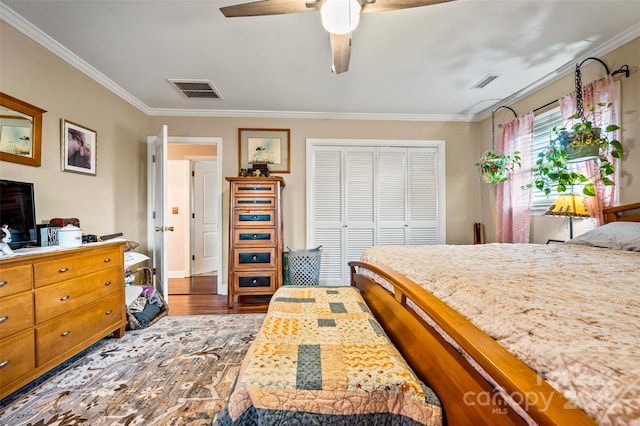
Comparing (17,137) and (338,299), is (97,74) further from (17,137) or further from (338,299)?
(338,299)

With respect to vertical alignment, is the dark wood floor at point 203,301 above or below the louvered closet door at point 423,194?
below

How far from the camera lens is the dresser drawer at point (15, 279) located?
1.46 meters

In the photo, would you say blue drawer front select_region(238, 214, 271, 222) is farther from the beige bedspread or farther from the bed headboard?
the bed headboard

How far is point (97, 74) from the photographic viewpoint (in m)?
2.67

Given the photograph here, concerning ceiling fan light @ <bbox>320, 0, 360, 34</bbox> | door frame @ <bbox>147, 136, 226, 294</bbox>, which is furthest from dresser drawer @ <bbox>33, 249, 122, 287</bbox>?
ceiling fan light @ <bbox>320, 0, 360, 34</bbox>

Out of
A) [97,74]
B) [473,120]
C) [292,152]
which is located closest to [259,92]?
[292,152]

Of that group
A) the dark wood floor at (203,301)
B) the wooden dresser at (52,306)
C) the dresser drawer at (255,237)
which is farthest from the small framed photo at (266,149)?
the wooden dresser at (52,306)

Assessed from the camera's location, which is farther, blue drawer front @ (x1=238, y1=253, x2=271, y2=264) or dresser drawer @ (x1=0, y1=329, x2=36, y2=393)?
blue drawer front @ (x1=238, y1=253, x2=271, y2=264)

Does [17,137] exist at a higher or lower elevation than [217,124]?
lower

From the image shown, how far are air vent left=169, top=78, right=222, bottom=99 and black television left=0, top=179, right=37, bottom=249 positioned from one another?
168 centimetres

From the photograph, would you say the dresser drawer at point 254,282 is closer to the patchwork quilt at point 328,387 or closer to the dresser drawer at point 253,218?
the dresser drawer at point 253,218

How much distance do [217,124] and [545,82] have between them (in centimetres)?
396

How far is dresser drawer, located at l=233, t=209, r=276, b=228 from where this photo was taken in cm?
323

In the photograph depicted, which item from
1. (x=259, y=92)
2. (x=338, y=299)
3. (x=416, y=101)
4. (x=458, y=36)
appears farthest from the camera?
Result: (x=416, y=101)
